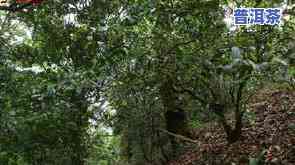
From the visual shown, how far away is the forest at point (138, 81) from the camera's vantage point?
5.39 meters

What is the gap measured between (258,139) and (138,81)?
1955mm

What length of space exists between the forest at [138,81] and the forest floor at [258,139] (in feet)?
0.08

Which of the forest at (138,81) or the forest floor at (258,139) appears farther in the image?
the forest floor at (258,139)

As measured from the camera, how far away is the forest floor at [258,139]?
20.0 ft

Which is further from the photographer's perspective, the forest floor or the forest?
the forest floor

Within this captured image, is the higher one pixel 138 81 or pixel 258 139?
pixel 138 81

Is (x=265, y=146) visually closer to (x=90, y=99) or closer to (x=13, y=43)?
(x=90, y=99)

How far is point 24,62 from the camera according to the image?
7.65 metres

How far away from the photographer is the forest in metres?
5.39

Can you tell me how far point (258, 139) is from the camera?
22.8ft

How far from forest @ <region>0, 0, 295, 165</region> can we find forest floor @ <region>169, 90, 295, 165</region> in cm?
3

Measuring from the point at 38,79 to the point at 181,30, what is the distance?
5.75 feet

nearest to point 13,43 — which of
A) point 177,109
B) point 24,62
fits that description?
point 24,62

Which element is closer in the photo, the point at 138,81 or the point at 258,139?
the point at 138,81
